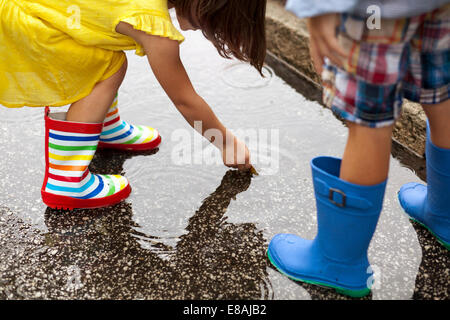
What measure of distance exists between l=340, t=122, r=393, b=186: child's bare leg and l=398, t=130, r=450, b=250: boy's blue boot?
0.29m

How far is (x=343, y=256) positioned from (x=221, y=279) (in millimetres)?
375

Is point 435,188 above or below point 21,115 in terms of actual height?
above

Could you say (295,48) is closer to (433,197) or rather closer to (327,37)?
(433,197)

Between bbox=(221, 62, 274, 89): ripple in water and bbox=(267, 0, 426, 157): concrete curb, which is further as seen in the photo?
bbox=(221, 62, 274, 89): ripple in water

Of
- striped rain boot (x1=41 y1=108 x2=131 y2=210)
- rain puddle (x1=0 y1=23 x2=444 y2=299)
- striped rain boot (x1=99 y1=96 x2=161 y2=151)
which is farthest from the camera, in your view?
striped rain boot (x1=99 y1=96 x2=161 y2=151)

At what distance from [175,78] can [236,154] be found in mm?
421

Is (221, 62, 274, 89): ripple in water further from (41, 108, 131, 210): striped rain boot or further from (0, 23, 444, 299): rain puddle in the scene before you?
(41, 108, 131, 210): striped rain boot

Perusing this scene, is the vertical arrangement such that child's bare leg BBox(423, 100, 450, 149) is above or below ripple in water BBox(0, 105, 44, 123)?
above

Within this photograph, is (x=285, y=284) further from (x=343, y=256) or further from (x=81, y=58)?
(x=81, y=58)

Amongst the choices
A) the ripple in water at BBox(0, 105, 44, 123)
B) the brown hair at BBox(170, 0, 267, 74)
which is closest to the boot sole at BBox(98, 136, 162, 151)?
the ripple in water at BBox(0, 105, 44, 123)

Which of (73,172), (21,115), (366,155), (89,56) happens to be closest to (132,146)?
(73,172)

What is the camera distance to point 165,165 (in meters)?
1.96

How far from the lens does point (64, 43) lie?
1.56 metres

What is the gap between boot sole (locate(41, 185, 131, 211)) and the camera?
1.69 metres
